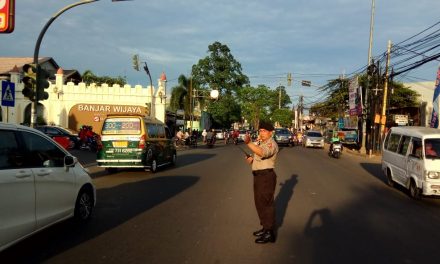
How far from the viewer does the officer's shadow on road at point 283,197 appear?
902cm

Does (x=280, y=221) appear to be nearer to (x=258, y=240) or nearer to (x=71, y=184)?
(x=258, y=240)

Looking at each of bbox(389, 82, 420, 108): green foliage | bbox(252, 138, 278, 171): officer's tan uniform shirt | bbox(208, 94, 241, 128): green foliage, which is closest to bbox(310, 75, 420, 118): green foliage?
bbox(389, 82, 420, 108): green foliage

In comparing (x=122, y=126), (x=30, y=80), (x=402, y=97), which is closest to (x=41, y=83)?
(x=30, y=80)

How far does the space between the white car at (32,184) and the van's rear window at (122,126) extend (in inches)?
330

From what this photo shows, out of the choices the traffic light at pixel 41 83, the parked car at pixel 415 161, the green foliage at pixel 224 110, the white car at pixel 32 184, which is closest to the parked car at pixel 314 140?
the green foliage at pixel 224 110

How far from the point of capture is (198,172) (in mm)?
17422

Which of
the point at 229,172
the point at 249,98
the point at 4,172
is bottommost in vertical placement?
the point at 229,172

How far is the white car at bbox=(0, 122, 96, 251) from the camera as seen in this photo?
5.46 meters

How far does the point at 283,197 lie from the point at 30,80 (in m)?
9.16

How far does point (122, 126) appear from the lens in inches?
637

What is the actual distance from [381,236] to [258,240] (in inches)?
83.8

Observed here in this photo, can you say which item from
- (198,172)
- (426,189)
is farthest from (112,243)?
(198,172)

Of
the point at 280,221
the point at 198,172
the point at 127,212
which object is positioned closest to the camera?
the point at 280,221

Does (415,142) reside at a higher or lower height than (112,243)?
higher
